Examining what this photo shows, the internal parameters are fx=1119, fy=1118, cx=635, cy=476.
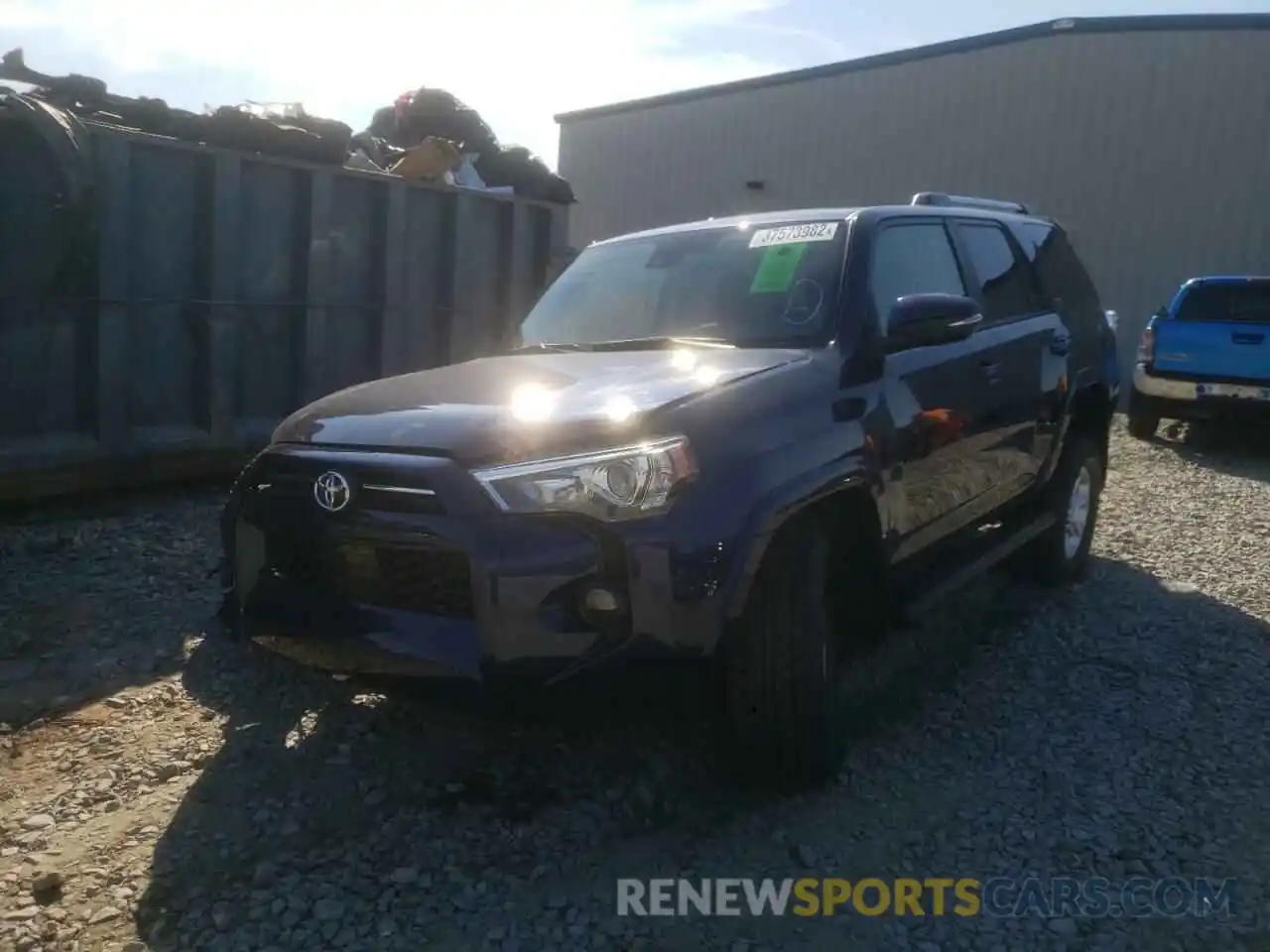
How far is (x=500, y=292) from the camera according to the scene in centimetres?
847

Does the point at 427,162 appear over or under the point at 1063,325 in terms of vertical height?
over

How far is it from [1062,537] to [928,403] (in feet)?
6.78

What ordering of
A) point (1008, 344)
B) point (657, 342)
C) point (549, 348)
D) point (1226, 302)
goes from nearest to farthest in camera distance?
point (657, 342), point (549, 348), point (1008, 344), point (1226, 302)

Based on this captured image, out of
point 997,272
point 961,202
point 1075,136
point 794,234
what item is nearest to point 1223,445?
point 1075,136

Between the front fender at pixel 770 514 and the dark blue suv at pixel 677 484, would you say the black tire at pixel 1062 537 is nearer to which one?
the dark blue suv at pixel 677 484

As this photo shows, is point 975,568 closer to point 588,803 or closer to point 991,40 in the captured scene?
point 588,803

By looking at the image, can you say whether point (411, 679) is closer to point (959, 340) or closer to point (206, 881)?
point (206, 881)

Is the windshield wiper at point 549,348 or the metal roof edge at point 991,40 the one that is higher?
the metal roof edge at point 991,40

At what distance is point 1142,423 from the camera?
11.3 meters

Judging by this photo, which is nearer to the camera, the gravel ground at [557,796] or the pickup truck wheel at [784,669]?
the gravel ground at [557,796]

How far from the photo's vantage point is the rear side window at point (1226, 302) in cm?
1080

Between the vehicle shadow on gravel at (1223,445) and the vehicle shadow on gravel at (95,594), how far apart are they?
8.49 meters

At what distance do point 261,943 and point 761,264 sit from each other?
8.81ft

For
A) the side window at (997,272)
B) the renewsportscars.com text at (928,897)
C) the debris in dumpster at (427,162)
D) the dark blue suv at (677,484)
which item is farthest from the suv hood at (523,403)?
the debris in dumpster at (427,162)
